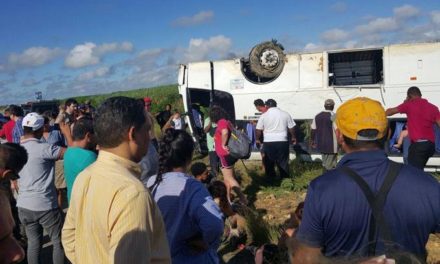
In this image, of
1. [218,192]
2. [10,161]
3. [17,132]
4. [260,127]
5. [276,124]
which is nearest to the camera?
[10,161]

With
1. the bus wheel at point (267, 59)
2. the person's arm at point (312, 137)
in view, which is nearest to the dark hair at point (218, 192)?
the person's arm at point (312, 137)

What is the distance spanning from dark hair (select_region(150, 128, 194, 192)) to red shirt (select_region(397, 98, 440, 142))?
494 cm

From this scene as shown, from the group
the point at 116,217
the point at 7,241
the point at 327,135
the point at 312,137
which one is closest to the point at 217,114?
the point at 327,135

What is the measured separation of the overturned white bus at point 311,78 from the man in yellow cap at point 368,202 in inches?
300

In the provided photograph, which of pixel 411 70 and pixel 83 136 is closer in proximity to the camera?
pixel 83 136

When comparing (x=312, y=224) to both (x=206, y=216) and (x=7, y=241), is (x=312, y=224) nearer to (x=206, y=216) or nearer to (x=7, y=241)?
(x=206, y=216)

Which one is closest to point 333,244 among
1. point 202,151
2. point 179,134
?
point 179,134

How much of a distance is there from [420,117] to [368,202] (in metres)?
5.44

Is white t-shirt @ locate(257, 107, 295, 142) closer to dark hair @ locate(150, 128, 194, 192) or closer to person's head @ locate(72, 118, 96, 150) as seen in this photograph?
person's head @ locate(72, 118, 96, 150)

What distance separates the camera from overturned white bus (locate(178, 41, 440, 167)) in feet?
29.3

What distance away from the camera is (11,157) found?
119 inches

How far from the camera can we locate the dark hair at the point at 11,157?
2990 millimetres

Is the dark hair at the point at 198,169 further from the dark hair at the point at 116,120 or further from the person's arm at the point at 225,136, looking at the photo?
the dark hair at the point at 116,120

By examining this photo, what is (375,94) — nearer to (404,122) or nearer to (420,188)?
(404,122)
